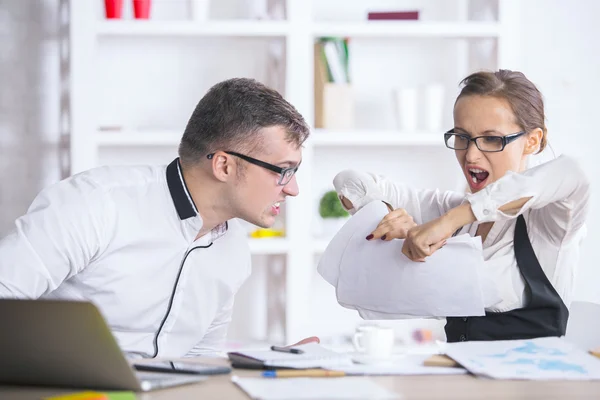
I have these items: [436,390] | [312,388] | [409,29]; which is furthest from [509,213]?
[409,29]

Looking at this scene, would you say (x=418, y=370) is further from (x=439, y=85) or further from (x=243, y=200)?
(x=439, y=85)

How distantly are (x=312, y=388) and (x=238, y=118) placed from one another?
2.95ft

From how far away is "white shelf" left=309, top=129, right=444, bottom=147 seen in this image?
Result: 338cm

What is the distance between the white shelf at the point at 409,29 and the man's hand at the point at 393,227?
1.69 metres

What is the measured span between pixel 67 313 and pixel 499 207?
941 millimetres

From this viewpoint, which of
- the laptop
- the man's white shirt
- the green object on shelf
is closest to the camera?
the laptop

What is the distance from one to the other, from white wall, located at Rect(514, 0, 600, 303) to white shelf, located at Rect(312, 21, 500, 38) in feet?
1.12

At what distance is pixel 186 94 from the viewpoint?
357 cm

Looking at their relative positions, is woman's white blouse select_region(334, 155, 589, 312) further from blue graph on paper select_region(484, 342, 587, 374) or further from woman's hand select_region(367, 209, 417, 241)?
blue graph on paper select_region(484, 342, 587, 374)

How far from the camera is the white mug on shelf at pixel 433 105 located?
11.2 feet

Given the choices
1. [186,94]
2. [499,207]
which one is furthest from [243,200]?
[186,94]

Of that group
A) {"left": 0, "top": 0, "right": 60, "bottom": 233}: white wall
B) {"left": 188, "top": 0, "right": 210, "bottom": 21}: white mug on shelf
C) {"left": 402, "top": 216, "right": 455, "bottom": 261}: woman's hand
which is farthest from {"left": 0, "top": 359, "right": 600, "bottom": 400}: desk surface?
{"left": 0, "top": 0, "right": 60, "bottom": 233}: white wall

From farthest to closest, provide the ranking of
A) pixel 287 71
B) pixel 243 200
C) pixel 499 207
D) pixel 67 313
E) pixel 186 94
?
pixel 186 94 → pixel 287 71 → pixel 243 200 → pixel 499 207 → pixel 67 313

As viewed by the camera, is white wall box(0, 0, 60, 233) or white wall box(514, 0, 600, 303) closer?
white wall box(0, 0, 60, 233)
